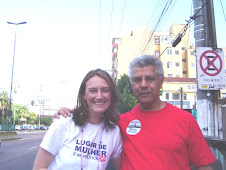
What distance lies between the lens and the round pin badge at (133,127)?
2.03 metres

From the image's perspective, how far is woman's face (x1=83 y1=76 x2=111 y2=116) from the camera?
2005mm

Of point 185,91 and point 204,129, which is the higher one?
point 185,91

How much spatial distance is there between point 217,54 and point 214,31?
1.74ft

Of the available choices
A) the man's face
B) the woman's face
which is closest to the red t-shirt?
the man's face

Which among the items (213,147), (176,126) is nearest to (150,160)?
(176,126)

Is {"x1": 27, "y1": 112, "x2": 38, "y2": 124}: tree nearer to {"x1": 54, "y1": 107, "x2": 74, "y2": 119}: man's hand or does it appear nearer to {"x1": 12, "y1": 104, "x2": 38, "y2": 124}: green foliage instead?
{"x1": 12, "y1": 104, "x2": 38, "y2": 124}: green foliage

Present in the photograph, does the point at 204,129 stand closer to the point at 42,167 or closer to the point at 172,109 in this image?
the point at 172,109

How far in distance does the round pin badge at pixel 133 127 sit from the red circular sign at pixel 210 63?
9.52ft

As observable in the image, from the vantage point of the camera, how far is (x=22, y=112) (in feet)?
239

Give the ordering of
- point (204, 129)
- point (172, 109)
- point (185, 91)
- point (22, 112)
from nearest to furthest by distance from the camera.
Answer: point (172, 109)
point (204, 129)
point (185, 91)
point (22, 112)

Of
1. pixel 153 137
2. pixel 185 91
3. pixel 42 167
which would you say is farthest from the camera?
pixel 185 91

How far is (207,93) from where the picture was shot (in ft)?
14.8

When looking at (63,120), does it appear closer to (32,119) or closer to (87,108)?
(87,108)

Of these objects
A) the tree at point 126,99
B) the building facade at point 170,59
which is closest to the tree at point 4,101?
the building facade at point 170,59
